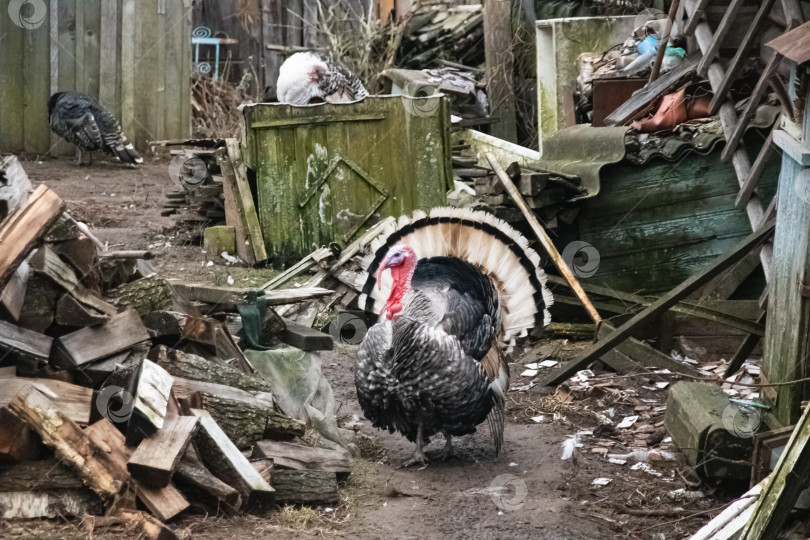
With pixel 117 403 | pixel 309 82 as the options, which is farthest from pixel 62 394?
pixel 309 82

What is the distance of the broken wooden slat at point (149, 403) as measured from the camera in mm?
4145

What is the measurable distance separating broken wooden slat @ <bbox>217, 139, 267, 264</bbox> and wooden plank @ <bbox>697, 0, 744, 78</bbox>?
14.0 ft

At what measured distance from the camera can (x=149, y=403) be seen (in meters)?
4.22

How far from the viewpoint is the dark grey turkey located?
13.5 metres

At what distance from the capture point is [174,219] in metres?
10.9

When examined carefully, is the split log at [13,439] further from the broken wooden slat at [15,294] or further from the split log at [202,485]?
the split log at [202,485]

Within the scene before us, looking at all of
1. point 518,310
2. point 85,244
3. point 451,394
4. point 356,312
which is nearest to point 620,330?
point 518,310

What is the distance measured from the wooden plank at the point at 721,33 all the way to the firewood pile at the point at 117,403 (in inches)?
152

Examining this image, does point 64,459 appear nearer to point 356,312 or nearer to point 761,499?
point 761,499

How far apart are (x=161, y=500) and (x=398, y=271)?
80.8 inches

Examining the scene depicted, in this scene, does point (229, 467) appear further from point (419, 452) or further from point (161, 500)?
point (419, 452)

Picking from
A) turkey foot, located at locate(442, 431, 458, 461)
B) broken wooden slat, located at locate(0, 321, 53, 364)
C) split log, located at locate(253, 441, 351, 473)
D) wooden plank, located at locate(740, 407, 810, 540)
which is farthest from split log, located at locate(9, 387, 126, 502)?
wooden plank, located at locate(740, 407, 810, 540)

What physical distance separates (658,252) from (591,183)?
815mm

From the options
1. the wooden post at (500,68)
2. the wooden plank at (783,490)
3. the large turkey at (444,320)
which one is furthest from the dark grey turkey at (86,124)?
the wooden plank at (783,490)
